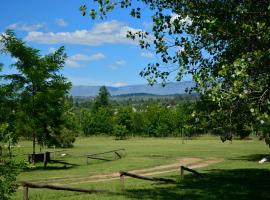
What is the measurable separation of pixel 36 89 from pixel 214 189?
69.4ft

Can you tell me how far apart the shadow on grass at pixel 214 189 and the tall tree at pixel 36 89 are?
596 inches

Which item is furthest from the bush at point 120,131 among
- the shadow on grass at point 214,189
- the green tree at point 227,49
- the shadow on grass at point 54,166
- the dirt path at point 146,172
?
the green tree at point 227,49

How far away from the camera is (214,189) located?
22.2m

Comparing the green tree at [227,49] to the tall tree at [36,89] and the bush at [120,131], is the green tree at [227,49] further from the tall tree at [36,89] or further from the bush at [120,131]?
the bush at [120,131]

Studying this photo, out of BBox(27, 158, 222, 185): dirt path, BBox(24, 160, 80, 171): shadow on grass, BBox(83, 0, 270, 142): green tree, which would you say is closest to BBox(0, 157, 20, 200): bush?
BBox(83, 0, 270, 142): green tree

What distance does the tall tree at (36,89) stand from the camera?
38.6m

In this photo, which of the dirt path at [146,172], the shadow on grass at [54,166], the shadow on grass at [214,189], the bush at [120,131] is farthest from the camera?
the bush at [120,131]

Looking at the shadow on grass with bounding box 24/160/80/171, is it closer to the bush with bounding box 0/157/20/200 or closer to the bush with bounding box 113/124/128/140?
the bush with bounding box 0/157/20/200

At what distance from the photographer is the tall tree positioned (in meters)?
38.6

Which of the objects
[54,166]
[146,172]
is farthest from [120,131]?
[146,172]

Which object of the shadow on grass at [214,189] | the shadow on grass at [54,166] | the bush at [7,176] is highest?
the bush at [7,176]

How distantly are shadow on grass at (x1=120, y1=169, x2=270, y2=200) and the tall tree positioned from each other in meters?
15.1

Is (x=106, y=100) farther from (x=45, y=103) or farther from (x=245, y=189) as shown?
(x=245, y=189)

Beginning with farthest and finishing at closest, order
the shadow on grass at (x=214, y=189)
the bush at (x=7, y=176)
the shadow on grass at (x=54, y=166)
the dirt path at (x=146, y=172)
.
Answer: the shadow on grass at (x=54, y=166) → the dirt path at (x=146, y=172) → the shadow on grass at (x=214, y=189) → the bush at (x=7, y=176)
